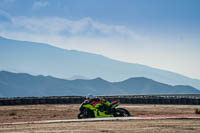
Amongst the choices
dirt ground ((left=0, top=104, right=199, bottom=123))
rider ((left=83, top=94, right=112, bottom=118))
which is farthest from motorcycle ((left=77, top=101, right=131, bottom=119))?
dirt ground ((left=0, top=104, right=199, bottom=123))

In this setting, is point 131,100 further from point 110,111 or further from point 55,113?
point 110,111

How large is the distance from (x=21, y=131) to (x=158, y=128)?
522cm

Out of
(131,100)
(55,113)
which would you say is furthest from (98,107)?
(131,100)

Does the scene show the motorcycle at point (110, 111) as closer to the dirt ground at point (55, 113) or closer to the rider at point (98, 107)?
the rider at point (98, 107)

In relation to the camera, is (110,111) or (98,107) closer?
(98,107)

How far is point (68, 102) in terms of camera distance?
51719 millimetres

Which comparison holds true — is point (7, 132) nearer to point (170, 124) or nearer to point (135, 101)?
point (170, 124)

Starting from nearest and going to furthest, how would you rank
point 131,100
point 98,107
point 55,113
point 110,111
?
point 98,107, point 110,111, point 55,113, point 131,100

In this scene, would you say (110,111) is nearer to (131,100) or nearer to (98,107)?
(98,107)

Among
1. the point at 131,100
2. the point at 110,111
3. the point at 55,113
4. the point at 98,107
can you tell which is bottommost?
the point at 55,113

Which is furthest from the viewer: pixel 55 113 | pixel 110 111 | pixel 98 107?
pixel 55 113

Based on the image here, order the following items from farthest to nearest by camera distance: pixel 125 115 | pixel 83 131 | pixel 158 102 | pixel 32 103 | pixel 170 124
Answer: pixel 32 103
pixel 158 102
pixel 125 115
pixel 170 124
pixel 83 131

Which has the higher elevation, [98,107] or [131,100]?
[131,100]

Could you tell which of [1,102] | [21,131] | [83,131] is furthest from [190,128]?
[1,102]
